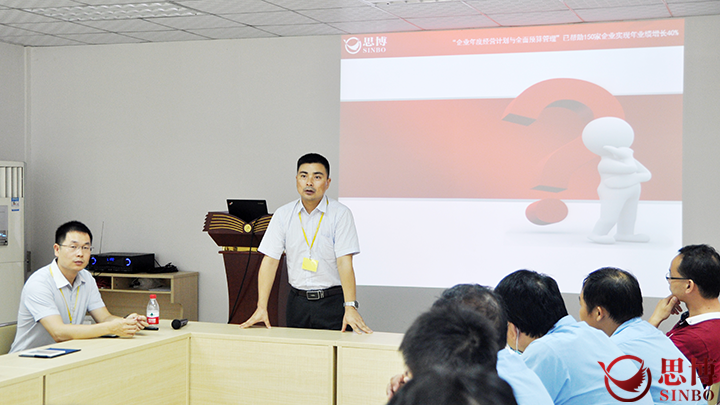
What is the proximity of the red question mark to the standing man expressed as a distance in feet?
6.40

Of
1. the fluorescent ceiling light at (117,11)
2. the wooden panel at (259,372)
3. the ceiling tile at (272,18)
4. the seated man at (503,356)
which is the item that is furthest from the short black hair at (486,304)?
the fluorescent ceiling light at (117,11)

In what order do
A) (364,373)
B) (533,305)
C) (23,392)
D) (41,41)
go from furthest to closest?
(41,41) → (364,373) → (23,392) → (533,305)

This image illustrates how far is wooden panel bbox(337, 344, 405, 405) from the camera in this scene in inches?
108

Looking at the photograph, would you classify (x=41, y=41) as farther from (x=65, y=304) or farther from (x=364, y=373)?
(x=364, y=373)

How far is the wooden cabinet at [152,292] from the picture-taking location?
209 inches

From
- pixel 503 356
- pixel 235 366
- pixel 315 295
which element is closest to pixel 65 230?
pixel 235 366

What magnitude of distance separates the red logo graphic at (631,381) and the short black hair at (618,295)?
209 mm

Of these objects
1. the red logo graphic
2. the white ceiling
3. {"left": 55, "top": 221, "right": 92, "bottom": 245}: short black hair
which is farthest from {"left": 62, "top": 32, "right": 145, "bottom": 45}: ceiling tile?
the red logo graphic

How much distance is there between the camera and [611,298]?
2.24 metres

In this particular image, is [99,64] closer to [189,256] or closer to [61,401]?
[189,256]

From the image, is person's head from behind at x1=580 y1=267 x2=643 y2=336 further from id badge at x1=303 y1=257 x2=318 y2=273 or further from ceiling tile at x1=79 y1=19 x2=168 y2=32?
ceiling tile at x1=79 y1=19 x2=168 y2=32

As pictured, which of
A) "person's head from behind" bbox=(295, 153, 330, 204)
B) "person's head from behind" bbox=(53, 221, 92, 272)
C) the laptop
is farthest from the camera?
the laptop

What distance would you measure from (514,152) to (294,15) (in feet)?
6.25

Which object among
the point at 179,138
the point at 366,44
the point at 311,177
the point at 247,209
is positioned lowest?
the point at 247,209
